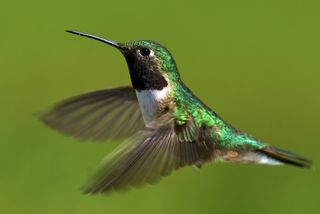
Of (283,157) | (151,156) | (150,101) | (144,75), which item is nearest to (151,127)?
(151,156)

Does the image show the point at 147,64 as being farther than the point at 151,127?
Yes

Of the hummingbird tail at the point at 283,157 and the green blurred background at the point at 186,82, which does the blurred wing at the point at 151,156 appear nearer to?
the green blurred background at the point at 186,82

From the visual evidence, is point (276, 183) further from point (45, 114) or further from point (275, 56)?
point (275, 56)

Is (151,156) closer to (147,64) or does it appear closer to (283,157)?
(147,64)

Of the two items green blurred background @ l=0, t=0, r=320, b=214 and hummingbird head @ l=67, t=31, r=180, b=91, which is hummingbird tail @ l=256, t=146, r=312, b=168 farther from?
green blurred background @ l=0, t=0, r=320, b=214

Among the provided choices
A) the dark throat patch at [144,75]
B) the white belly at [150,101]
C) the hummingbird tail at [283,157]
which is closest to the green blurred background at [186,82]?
the white belly at [150,101]
